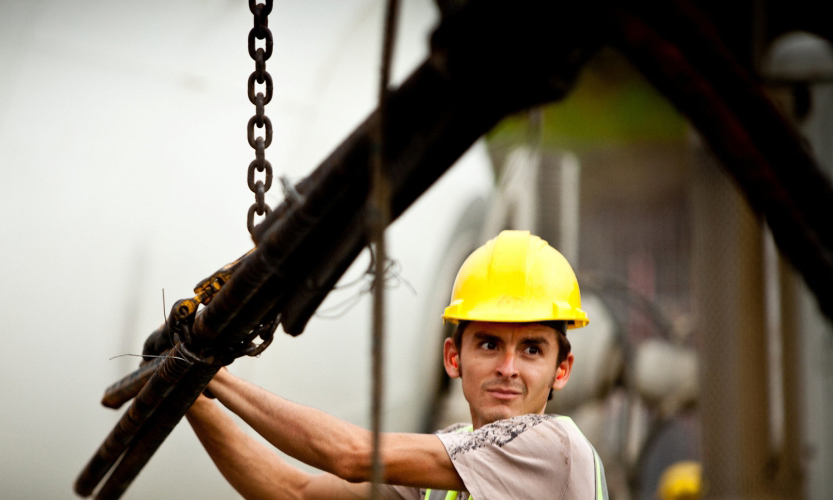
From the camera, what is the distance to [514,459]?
1.69 meters

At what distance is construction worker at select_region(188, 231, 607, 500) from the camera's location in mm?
1595

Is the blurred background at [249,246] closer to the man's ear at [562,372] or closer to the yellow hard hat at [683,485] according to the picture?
the man's ear at [562,372]

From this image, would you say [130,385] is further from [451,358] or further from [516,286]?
[516,286]

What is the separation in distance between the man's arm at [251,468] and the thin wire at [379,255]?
122 cm

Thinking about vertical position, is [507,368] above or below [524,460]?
above

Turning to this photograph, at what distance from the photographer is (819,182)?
0.89 meters

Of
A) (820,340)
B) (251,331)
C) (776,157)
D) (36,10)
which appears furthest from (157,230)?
(820,340)

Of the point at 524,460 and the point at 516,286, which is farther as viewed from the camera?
the point at 516,286

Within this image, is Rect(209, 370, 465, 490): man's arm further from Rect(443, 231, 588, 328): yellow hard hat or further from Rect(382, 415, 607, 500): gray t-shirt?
Rect(443, 231, 588, 328): yellow hard hat

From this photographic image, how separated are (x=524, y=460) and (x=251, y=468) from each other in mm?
792

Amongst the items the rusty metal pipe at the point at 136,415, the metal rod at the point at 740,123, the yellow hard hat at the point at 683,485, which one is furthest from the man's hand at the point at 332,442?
the yellow hard hat at the point at 683,485

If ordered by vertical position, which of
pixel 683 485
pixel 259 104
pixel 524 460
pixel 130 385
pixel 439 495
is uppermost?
pixel 259 104

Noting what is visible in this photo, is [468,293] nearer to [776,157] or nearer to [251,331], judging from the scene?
[251,331]

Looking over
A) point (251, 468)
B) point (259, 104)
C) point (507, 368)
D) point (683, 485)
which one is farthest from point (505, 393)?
point (683, 485)
